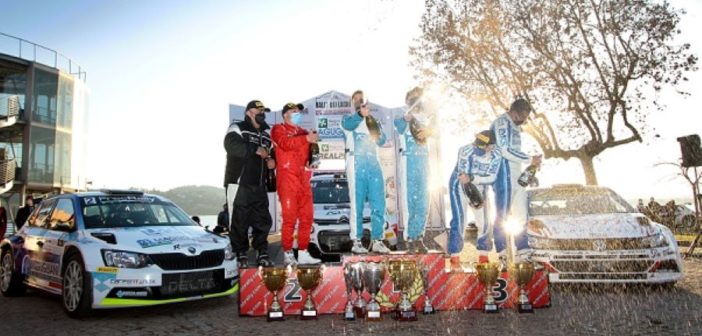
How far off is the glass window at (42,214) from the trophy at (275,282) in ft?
12.6

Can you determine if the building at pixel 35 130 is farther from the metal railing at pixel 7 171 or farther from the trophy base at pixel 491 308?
the trophy base at pixel 491 308

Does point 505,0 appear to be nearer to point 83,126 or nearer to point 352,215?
point 352,215

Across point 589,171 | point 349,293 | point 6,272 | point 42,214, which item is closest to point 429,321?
point 349,293

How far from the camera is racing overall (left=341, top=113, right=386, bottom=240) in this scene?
5.98 meters

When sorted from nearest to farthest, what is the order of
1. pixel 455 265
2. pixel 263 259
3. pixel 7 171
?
1. pixel 263 259
2. pixel 455 265
3. pixel 7 171

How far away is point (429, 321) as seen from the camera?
5180mm

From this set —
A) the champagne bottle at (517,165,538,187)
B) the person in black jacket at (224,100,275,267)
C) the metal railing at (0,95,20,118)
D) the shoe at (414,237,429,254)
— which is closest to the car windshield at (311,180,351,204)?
the person in black jacket at (224,100,275,267)

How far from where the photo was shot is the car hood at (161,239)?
17.9 feet

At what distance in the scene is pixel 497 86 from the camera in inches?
675

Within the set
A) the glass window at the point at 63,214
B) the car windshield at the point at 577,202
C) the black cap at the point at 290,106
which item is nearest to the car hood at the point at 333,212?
the car windshield at the point at 577,202

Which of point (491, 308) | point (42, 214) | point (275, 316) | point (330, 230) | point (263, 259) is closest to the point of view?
point (275, 316)

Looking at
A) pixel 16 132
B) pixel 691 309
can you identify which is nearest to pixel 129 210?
pixel 691 309

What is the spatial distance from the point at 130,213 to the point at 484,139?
15.1ft

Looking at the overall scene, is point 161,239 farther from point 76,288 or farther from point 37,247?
point 37,247
